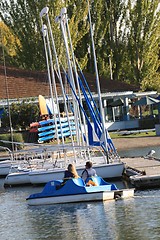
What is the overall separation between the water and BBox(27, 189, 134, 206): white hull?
227mm

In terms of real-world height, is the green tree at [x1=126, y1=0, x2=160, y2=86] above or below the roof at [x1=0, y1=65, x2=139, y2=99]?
above

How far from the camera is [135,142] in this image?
50781 mm

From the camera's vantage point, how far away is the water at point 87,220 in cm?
2005

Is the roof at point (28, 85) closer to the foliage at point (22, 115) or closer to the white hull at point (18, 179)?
the foliage at point (22, 115)

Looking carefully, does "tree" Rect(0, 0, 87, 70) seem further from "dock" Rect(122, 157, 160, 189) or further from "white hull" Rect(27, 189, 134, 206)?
"white hull" Rect(27, 189, 134, 206)

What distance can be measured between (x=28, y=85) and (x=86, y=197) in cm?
3635

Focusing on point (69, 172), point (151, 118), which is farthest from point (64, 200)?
point (151, 118)

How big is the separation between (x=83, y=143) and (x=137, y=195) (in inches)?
376

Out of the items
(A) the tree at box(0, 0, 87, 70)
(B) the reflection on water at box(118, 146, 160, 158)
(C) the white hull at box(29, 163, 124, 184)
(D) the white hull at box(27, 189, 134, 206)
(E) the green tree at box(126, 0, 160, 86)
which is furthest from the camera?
(E) the green tree at box(126, 0, 160, 86)

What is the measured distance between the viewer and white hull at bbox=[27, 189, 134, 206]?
2506 cm

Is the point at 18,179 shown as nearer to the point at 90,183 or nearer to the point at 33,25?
the point at 90,183

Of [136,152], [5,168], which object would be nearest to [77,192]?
[5,168]

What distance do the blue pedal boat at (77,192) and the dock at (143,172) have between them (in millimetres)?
1832

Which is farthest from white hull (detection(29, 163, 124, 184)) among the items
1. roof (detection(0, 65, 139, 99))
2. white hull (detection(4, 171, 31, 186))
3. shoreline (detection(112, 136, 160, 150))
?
roof (detection(0, 65, 139, 99))
